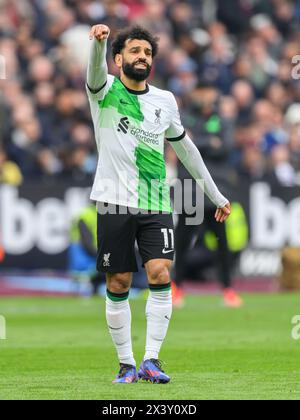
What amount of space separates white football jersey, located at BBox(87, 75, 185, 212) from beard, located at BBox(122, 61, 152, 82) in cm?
13

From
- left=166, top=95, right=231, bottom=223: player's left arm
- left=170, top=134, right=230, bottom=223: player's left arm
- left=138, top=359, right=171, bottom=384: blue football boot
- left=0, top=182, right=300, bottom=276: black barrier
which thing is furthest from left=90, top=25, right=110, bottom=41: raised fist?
left=0, top=182, right=300, bottom=276: black barrier

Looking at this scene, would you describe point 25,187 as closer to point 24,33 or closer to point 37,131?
point 37,131

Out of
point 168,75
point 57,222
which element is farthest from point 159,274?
point 168,75

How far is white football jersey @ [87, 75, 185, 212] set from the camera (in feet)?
30.4

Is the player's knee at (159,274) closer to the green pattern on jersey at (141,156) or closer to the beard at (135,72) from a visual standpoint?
the green pattern on jersey at (141,156)

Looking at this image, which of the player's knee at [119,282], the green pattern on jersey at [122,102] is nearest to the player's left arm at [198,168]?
the green pattern on jersey at [122,102]

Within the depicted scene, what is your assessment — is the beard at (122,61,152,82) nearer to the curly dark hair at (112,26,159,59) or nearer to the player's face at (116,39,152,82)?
the player's face at (116,39,152,82)

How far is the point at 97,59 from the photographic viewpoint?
8.95m

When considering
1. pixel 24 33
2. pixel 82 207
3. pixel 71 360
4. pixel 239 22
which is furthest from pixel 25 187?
pixel 71 360

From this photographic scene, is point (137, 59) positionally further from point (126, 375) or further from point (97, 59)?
point (126, 375)

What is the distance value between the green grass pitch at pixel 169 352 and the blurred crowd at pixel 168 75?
2631 mm

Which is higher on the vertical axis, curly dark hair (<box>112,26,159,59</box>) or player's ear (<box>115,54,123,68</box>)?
curly dark hair (<box>112,26,159,59</box>)

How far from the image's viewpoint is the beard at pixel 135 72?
30.3 feet

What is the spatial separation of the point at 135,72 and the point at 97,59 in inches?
15.4
